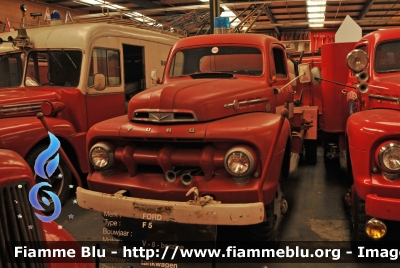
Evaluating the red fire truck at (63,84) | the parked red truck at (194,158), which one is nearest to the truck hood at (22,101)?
the red fire truck at (63,84)

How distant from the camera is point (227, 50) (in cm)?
445

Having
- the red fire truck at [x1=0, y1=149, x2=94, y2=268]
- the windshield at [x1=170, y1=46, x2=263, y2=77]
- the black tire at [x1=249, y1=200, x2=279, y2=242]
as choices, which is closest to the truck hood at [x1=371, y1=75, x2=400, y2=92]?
the windshield at [x1=170, y1=46, x2=263, y2=77]

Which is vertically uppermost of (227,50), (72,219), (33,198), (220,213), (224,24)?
(224,24)

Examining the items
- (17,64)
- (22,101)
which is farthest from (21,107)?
(17,64)

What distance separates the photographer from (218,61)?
450 centimetres

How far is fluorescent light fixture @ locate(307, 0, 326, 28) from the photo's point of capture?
1421 cm

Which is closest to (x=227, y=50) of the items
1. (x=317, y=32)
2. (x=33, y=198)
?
(x=33, y=198)

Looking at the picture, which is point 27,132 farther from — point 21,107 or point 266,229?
point 266,229

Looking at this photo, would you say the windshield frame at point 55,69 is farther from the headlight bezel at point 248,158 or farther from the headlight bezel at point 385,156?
the headlight bezel at point 385,156

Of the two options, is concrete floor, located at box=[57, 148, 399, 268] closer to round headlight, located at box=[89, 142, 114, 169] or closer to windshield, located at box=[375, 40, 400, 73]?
round headlight, located at box=[89, 142, 114, 169]

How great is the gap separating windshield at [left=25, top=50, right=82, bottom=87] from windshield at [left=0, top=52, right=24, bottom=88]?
0.17 m

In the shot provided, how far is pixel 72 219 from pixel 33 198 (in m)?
2.61

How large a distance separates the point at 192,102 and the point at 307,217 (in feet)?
6.59

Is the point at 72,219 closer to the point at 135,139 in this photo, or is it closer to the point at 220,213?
the point at 135,139
